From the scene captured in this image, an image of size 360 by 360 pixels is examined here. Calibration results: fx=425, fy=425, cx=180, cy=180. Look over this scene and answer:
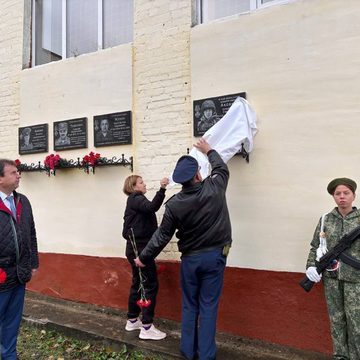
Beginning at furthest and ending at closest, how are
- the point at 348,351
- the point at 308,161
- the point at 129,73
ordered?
the point at 129,73 < the point at 308,161 < the point at 348,351

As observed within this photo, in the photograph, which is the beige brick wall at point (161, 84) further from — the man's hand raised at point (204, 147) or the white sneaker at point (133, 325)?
the white sneaker at point (133, 325)

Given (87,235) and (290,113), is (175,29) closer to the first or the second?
(290,113)

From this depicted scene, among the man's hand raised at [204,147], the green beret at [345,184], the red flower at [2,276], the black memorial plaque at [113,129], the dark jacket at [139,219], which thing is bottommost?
the red flower at [2,276]

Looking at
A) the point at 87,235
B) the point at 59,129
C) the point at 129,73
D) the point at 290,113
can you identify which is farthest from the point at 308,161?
the point at 59,129

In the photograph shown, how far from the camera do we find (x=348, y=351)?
11.2ft

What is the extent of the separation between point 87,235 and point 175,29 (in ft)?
9.38

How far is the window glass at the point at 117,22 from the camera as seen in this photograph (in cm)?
573

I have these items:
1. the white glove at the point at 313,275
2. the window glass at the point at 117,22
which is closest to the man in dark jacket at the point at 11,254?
the white glove at the point at 313,275

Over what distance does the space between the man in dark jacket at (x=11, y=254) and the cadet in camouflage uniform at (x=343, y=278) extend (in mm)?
2481

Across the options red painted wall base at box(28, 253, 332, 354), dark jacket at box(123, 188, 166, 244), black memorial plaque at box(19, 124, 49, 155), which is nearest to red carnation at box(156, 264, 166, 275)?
red painted wall base at box(28, 253, 332, 354)

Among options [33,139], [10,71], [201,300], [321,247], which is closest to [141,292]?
[201,300]

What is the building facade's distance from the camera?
393 cm

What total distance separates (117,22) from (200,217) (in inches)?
137

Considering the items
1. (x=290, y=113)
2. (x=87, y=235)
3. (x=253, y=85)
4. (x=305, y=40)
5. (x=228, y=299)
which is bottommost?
(x=228, y=299)
